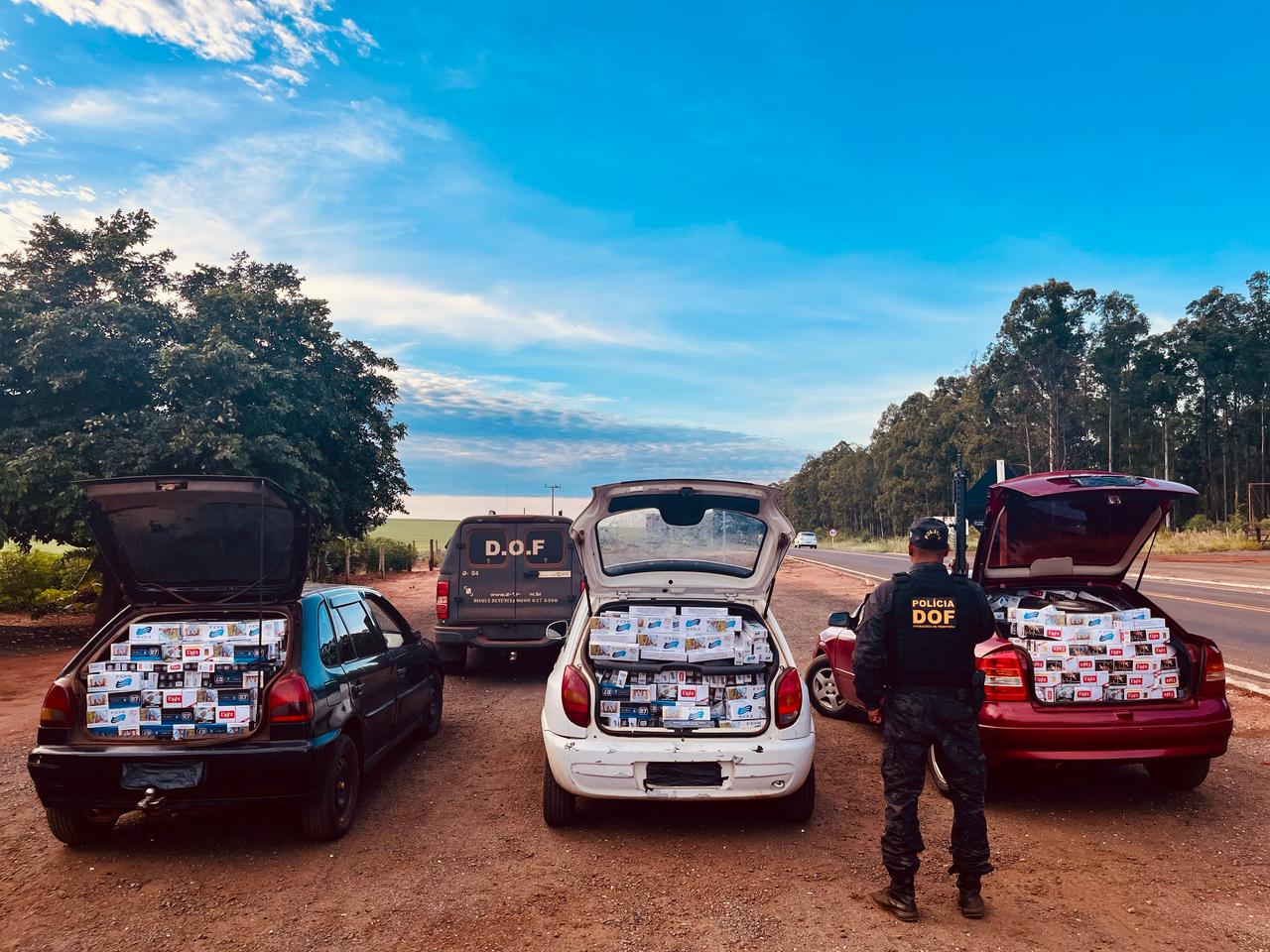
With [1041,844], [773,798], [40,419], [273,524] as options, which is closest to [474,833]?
[773,798]

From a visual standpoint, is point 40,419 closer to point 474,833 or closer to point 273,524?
point 273,524

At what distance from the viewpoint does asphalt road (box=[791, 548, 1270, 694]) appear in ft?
35.4

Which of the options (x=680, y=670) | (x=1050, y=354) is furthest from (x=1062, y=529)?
(x=1050, y=354)

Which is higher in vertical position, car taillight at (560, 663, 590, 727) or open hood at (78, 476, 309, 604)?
open hood at (78, 476, 309, 604)

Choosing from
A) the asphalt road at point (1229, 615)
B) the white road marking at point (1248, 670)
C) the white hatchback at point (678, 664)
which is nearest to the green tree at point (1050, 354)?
the asphalt road at point (1229, 615)

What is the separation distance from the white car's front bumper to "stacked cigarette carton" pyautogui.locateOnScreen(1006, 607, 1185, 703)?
1788mm

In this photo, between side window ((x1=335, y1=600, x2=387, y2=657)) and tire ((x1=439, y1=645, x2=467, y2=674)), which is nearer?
side window ((x1=335, y1=600, x2=387, y2=657))

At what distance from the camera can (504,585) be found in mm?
→ 10680

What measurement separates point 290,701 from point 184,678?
79cm

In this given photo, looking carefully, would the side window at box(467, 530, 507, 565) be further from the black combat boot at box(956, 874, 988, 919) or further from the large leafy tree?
the black combat boot at box(956, 874, 988, 919)

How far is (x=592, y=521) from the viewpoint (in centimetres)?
614

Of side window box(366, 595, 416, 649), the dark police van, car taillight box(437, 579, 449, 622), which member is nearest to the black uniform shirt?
side window box(366, 595, 416, 649)

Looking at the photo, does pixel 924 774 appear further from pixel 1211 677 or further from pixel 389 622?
pixel 389 622

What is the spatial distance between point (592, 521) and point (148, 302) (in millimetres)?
13424
